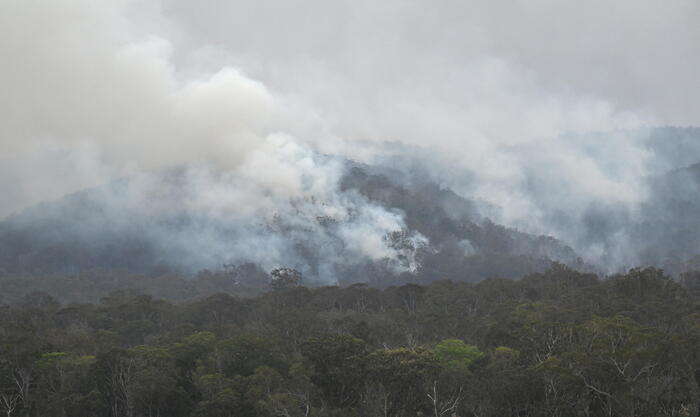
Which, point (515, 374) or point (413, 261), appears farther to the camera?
point (413, 261)

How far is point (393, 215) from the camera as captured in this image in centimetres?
19675

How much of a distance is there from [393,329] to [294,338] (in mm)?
11338

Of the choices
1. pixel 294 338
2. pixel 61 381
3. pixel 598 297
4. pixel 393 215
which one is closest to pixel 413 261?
pixel 393 215

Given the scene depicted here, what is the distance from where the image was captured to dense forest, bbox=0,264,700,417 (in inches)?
1464

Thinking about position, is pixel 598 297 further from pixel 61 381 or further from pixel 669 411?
pixel 61 381

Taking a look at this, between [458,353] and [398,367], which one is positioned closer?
[398,367]

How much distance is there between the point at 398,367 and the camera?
38.8 meters

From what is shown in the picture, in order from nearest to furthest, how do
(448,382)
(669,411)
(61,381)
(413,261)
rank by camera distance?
A: (669,411) < (448,382) < (61,381) < (413,261)

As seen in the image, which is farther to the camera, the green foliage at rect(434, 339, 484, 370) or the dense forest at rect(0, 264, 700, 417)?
the green foliage at rect(434, 339, 484, 370)

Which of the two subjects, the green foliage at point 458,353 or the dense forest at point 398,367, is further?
the green foliage at point 458,353

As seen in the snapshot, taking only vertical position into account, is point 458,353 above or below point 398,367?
above

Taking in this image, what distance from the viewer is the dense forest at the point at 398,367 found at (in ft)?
122

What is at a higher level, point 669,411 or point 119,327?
point 119,327

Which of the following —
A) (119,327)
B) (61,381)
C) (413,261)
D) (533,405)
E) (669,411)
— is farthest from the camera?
(413,261)
